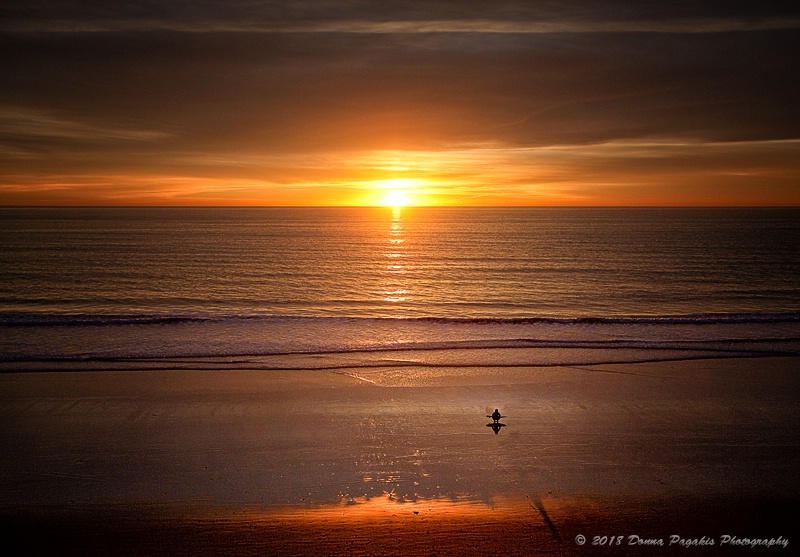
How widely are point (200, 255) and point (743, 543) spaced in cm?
5886

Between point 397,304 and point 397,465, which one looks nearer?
point 397,465

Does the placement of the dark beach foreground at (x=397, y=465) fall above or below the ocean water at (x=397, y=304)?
below

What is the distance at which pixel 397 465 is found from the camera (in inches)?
358

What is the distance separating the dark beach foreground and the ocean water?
3.24 m

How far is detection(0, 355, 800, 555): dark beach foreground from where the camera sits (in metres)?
7.09

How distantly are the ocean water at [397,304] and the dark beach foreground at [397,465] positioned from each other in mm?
3245

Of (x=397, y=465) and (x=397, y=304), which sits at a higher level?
(x=397, y=304)

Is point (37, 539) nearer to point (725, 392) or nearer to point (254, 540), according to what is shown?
point (254, 540)

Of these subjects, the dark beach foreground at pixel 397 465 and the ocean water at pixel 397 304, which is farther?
the ocean water at pixel 397 304

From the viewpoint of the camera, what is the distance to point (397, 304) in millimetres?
30375

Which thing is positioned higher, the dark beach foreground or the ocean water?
the ocean water

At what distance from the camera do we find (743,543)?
6.98 metres

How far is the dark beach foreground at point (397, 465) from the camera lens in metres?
7.09

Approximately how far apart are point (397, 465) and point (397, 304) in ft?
70.1
